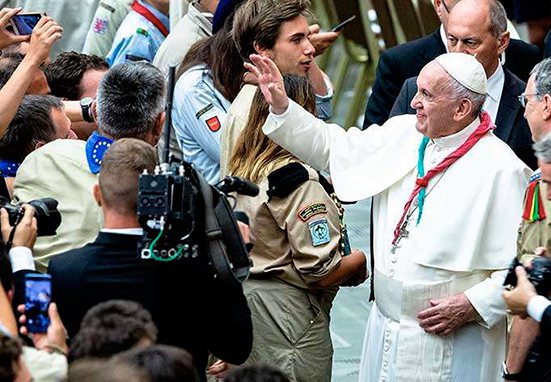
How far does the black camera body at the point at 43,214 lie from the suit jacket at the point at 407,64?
250cm

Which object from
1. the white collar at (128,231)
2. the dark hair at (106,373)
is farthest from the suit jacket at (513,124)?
the dark hair at (106,373)

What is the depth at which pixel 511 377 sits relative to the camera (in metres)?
4.90

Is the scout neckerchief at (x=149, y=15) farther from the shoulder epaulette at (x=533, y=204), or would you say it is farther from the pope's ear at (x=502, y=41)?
the shoulder epaulette at (x=533, y=204)

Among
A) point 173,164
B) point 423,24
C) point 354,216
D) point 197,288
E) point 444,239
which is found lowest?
point 354,216

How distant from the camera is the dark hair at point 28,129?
5.61m

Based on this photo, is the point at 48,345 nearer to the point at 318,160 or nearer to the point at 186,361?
the point at 186,361

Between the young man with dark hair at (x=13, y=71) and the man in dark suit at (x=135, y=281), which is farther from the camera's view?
the young man with dark hair at (x=13, y=71)

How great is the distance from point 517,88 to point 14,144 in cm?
220

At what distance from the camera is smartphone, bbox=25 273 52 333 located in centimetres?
409

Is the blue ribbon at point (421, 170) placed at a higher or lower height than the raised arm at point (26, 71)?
lower

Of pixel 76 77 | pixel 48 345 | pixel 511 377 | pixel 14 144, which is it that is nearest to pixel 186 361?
pixel 48 345

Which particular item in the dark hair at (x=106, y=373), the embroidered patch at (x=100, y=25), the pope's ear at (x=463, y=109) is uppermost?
the dark hair at (x=106, y=373)

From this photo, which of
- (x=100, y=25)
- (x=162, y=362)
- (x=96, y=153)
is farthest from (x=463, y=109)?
(x=100, y=25)

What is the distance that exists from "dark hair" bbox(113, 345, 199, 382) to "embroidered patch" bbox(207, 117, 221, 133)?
2691mm
